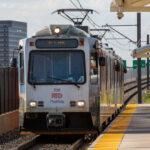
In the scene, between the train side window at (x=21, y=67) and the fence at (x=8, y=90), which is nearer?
the train side window at (x=21, y=67)

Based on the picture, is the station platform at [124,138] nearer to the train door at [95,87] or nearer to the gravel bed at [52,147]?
the train door at [95,87]

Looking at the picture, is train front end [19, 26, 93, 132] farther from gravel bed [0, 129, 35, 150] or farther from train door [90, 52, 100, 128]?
gravel bed [0, 129, 35, 150]

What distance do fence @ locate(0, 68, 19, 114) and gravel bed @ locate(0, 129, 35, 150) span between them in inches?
65.2

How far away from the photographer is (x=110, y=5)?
20.3 meters

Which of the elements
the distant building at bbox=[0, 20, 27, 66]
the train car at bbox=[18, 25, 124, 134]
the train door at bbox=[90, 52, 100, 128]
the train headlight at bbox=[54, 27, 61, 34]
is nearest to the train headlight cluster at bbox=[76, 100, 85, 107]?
the train car at bbox=[18, 25, 124, 134]

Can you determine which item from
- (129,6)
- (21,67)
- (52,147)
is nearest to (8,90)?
(21,67)

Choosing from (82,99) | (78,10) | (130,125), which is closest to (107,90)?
(130,125)

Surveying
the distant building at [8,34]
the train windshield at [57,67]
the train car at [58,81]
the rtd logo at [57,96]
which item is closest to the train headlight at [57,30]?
the train car at [58,81]

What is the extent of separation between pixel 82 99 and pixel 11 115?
7.09 metres

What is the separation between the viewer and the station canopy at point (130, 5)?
18.9 meters

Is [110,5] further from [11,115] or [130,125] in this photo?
[11,115]

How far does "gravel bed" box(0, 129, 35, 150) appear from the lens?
20.2 meters

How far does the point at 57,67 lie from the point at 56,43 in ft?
2.24

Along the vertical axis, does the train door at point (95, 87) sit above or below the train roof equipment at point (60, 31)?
below
